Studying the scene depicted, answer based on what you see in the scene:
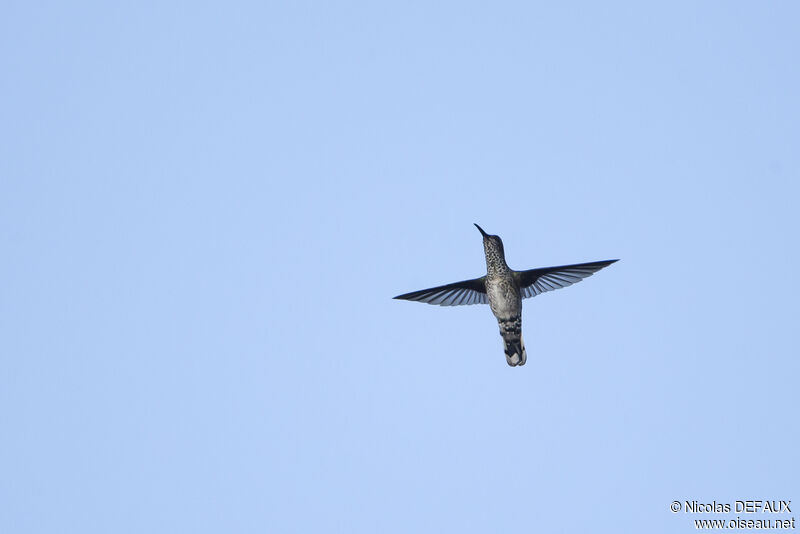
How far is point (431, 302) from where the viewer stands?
1611 cm

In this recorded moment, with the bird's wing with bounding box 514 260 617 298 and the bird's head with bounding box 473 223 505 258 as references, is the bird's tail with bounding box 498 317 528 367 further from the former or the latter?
the bird's head with bounding box 473 223 505 258

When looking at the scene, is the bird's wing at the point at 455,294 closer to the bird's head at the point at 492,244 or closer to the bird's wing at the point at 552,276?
the bird's head at the point at 492,244

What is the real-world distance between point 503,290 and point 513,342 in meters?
1.05

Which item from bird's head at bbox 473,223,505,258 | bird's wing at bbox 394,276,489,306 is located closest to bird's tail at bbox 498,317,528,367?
bird's wing at bbox 394,276,489,306

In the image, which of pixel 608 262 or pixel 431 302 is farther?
pixel 431 302

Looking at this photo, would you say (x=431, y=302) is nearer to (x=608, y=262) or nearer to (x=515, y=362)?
(x=515, y=362)

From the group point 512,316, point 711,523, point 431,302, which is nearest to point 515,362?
point 512,316

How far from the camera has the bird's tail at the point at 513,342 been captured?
15.5m

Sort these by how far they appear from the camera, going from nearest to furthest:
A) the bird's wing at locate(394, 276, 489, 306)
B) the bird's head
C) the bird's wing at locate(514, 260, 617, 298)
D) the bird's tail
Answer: the bird's wing at locate(514, 260, 617, 298) → the bird's tail → the bird's wing at locate(394, 276, 489, 306) → the bird's head

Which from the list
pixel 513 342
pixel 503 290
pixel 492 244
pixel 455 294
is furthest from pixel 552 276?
pixel 455 294

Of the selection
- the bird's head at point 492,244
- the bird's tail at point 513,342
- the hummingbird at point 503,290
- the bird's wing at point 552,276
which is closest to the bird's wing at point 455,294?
the hummingbird at point 503,290

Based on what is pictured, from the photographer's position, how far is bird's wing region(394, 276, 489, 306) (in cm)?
1577

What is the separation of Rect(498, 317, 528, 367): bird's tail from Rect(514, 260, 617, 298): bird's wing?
30.1 inches

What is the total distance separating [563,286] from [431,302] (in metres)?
2.58
